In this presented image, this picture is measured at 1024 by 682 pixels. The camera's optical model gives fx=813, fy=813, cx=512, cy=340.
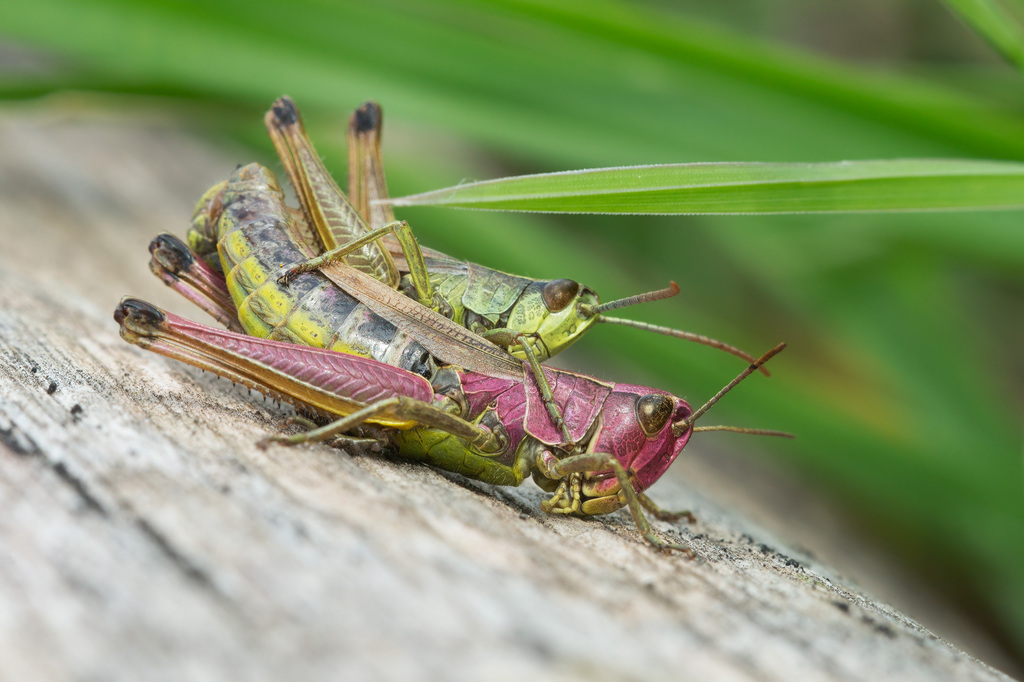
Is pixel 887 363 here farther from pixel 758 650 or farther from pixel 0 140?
pixel 0 140

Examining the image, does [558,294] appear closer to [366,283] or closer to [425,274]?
[425,274]

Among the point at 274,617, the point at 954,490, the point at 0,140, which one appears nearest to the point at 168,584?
the point at 274,617

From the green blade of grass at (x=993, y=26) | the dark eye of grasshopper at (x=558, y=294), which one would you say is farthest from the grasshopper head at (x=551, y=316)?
the green blade of grass at (x=993, y=26)

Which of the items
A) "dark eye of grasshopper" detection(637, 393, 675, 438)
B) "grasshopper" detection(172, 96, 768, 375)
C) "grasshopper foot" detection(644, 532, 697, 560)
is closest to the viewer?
"grasshopper foot" detection(644, 532, 697, 560)

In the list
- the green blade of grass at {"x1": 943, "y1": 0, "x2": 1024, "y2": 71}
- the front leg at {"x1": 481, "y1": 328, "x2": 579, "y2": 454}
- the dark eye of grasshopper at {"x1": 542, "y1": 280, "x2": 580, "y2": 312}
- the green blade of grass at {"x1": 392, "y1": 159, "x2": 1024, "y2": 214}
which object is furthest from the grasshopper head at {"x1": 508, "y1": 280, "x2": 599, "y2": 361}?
the green blade of grass at {"x1": 943, "y1": 0, "x2": 1024, "y2": 71}

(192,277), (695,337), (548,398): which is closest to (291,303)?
(192,277)

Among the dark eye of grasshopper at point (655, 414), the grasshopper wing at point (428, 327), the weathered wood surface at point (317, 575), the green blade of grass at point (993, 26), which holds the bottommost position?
the weathered wood surface at point (317, 575)

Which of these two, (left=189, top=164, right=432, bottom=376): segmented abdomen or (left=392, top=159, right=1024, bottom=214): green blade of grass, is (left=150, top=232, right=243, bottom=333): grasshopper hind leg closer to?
(left=189, top=164, right=432, bottom=376): segmented abdomen

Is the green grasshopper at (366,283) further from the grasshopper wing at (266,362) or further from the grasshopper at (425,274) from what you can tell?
the grasshopper wing at (266,362)
